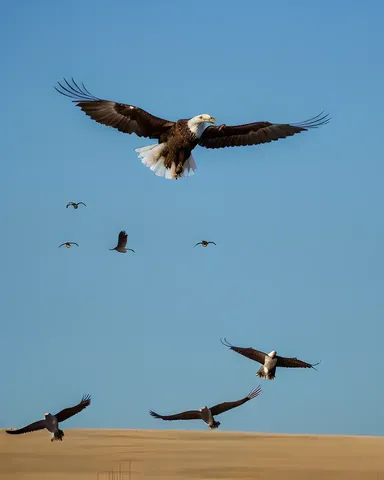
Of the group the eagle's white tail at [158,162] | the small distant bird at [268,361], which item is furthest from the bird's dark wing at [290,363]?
the eagle's white tail at [158,162]

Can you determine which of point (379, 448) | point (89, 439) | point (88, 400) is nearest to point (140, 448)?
point (89, 439)

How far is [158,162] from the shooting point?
25500mm

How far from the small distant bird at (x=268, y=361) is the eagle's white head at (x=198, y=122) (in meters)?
3.82

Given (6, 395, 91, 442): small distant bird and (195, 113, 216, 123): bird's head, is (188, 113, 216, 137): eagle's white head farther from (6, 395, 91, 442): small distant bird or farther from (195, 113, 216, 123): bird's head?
(6, 395, 91, 442): small distant bird

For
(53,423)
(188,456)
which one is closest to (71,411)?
(53,423)

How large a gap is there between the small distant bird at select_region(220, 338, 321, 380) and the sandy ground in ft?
16.1

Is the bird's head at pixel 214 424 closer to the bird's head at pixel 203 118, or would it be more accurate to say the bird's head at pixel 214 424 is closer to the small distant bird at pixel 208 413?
the small distant bird at pixel 208 413

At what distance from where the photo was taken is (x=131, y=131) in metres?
25.5

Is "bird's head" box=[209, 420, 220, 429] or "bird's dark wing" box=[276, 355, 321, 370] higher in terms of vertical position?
"bird's dark wing" box=[276, 355, 321, 370]

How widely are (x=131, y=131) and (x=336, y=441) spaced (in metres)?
17.8

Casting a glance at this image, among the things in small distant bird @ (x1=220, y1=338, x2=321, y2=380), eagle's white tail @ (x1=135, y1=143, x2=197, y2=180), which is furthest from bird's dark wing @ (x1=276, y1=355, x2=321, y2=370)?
eagle's white tail @ (x1=135, y1=143, x2=197, y2=180)

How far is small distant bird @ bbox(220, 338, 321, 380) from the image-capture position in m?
25.2

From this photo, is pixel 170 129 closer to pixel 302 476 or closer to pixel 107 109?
pixel 107 109

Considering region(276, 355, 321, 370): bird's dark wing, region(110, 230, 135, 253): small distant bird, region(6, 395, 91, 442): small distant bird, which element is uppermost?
region(110, 230, 135, 253): small distant bird
